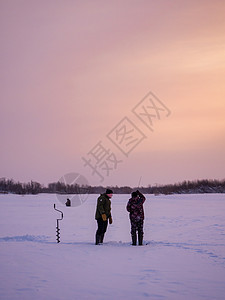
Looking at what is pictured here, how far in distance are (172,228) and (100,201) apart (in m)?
5.60

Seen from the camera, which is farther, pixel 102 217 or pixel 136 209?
pixel 136 209

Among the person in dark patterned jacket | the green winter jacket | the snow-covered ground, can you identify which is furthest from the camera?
the green winter jacket

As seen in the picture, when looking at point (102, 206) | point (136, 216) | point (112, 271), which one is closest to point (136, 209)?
point (136, 216)

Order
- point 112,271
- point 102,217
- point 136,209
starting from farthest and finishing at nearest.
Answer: point 136,209 < point 102,217 < point 112,271

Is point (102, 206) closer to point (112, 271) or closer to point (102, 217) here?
point (102, 217)

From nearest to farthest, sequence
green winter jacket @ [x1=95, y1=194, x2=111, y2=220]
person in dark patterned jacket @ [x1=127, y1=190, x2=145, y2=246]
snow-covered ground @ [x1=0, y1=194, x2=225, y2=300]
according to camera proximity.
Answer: snow-covered ground @ [x1=0, y1=194, x2=225, y2=300]
person in dark patterned jacket @ [x1=127, y1=190, x2=145, y2=246]
green winter jacket @ [x1=95, y1=194, x2=111, y2=220]

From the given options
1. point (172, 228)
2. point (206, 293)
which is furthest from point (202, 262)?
point (172, 228)

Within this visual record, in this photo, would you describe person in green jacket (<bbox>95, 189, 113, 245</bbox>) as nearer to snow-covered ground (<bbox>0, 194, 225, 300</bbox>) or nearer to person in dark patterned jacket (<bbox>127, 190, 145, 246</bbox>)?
snow-covered ground (<bbox>0, 194, 225, 300</bbox>)

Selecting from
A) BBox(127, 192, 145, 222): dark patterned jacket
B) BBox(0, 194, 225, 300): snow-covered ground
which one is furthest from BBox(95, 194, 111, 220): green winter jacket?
BBox(0, 194, 225, 300): snow-covered ground

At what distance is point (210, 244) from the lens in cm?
1030

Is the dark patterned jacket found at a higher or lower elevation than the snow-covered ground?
higher

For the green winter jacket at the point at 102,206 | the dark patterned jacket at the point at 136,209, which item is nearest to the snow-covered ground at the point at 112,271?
the dark patterned jacket at the point at 136,209

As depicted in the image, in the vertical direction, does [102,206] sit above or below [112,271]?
above

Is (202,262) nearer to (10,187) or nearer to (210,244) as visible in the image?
(210,244)
